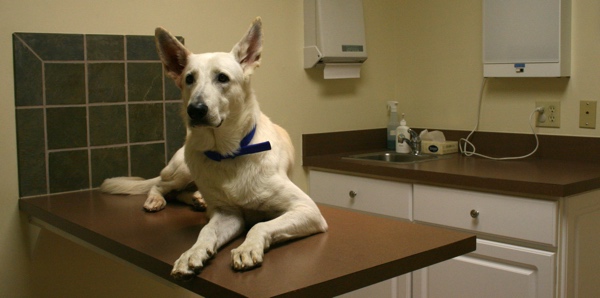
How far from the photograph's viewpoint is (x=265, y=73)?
287 cm

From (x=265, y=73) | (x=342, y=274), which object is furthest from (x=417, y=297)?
(x=342, y=274)

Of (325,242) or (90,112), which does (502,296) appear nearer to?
(325,242)

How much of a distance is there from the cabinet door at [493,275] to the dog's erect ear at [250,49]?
3.98ft

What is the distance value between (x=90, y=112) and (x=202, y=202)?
0.67 meters

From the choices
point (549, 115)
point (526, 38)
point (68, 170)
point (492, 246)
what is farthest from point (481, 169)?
point (68, 170)

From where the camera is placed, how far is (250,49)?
5.65 ft

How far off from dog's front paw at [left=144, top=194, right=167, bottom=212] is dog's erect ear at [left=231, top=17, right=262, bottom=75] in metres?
0.56

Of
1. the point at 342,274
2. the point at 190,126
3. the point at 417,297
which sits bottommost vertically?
the point at 417,297

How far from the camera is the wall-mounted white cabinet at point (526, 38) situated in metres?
2.63

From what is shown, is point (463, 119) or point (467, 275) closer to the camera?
point (467, 275)

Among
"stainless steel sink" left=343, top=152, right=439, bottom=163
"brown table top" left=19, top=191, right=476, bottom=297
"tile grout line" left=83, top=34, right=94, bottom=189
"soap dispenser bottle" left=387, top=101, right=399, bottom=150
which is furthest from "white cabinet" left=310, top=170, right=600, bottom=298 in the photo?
"tile grout line" left=83, top=34, right=94, bottom=189

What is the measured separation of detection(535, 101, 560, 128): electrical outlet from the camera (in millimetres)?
2740

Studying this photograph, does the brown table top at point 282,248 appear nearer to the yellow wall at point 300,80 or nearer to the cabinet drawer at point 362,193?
the yellow wall at point 300,80

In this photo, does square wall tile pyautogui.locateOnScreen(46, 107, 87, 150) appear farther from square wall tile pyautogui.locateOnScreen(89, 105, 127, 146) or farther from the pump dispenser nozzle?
the pump dispenser nozzle
